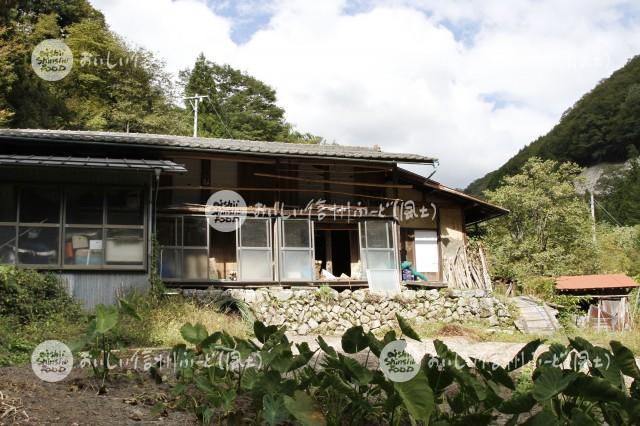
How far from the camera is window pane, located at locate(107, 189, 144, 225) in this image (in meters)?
13.8

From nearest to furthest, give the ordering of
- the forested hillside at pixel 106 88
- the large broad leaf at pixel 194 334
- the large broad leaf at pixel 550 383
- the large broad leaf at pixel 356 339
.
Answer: the large broad leaf at pixel 550 383 → the large broad leaf at pixel 356 339 → the large broad leaf at pixel 194 334 → the forested hillside at pixel 106 88

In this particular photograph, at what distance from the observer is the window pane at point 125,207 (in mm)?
13836

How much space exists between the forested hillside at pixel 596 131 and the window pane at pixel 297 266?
37.5 m

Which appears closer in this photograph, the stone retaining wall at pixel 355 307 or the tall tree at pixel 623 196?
the stone retaining wall at pixel 355 307

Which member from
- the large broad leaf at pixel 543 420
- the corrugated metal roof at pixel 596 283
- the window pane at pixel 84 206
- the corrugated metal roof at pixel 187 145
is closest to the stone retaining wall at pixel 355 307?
the window pane at pixel 84 206

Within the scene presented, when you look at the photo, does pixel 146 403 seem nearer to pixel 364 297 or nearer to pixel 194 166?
pixel 364 297

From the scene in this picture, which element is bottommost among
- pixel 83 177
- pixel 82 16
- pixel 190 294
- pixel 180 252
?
pixel 190 294

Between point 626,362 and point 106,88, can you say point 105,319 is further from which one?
point 106,88

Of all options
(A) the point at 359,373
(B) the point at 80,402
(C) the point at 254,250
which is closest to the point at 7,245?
(C) the point at 254,250

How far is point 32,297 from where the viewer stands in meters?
11.8

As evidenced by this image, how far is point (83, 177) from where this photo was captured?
44.8ft

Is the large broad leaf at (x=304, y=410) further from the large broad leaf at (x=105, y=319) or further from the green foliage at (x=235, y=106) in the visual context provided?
the green foliage at (x=235, y=106)

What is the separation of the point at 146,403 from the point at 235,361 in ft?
2.50

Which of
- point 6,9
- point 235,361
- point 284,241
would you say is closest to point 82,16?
point 6,9
